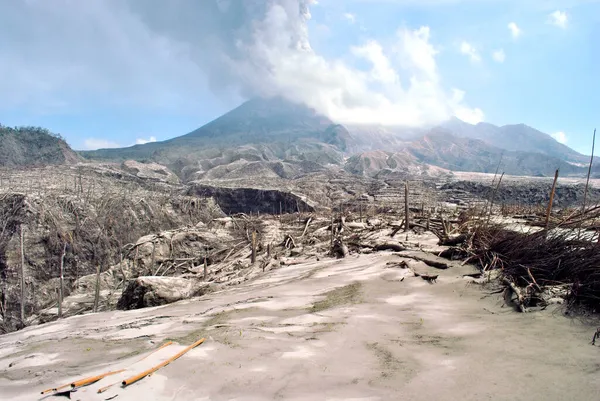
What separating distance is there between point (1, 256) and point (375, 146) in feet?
414

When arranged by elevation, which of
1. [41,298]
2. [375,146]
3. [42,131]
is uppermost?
[375,146]

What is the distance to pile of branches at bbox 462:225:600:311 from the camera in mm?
2945

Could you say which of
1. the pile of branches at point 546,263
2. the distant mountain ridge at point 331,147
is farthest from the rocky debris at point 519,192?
the pile of branches at point 546,263

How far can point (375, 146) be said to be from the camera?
5049 inches

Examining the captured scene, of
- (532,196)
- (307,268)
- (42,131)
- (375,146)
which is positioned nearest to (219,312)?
(307,268)

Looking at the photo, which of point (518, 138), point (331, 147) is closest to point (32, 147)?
point (331, 147)

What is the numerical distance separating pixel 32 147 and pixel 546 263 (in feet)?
186

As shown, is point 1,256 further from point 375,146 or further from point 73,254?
point 375,146

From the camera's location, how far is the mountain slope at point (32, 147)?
1591 inches

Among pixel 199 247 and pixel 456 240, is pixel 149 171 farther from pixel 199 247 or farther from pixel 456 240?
pixel 456 240

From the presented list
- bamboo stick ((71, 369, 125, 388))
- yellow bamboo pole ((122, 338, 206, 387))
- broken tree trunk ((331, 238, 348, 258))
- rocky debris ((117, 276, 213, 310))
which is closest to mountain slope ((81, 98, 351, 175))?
broken tree trunk ((331, 238, 348, 258))

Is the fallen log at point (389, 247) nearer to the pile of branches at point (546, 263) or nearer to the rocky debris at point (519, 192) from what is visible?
the pile of branches at point (546, 263)

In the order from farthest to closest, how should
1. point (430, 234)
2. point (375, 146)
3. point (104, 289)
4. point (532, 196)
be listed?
point (375, 146), point (532, 196), point (104, 289), point (430, 234)

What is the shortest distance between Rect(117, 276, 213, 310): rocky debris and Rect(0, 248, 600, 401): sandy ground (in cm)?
151
